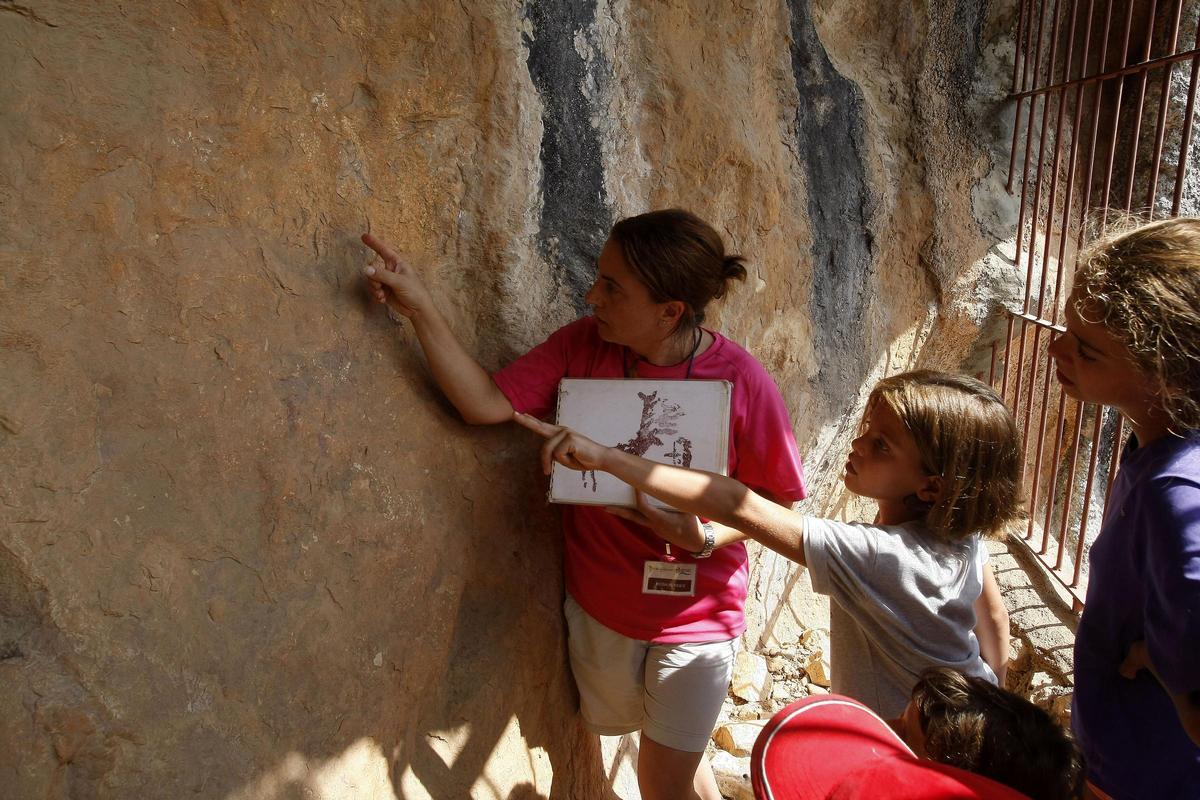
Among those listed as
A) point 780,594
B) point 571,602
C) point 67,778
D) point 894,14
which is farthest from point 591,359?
point 894,14

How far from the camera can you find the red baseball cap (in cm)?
100

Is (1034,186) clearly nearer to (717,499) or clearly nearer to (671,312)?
(671,312)

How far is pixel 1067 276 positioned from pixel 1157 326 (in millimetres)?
3066

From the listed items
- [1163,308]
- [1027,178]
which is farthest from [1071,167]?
[1163,308]

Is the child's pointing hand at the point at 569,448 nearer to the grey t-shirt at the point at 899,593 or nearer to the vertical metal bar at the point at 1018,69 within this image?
the grey t-shirt at the point at 899,593

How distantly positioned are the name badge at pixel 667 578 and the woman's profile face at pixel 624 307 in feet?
1.47

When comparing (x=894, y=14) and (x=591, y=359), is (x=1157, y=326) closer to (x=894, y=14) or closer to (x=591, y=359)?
(x=591, y=359)

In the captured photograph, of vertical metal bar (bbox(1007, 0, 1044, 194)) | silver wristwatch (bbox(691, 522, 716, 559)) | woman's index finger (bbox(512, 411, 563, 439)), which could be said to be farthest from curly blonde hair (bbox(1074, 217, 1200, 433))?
vertical metal bar (bbox(1007, 0, 1044, 194))

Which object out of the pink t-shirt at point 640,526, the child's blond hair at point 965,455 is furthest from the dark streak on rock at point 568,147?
the child's blond hair at point 965,455

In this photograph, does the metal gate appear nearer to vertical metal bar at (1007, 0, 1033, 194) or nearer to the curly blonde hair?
vertical metal bar at (1007, 0, 1033, 194)

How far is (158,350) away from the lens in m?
1.42

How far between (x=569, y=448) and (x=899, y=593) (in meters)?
0.61

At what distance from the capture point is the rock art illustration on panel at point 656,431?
1.70 m

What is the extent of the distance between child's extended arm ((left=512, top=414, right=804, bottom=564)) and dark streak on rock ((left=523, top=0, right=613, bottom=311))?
2.19 feet
